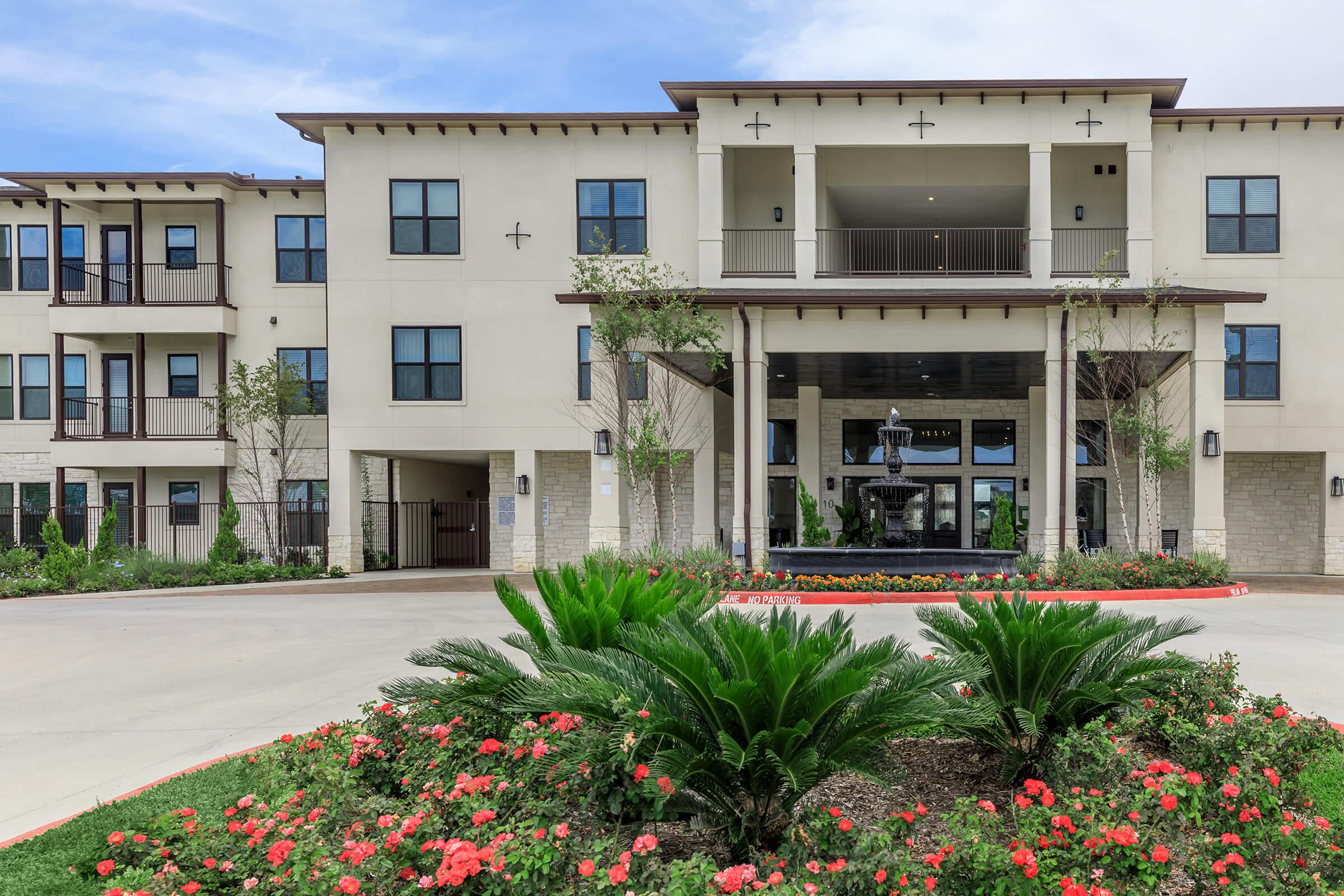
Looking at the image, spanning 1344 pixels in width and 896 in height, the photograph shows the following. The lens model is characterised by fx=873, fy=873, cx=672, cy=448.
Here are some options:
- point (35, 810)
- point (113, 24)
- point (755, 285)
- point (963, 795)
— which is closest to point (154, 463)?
point (113, 24)

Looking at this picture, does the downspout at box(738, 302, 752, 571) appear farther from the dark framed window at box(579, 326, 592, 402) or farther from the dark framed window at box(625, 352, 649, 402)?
the dark framed window at box(579, 326, 592, 402)

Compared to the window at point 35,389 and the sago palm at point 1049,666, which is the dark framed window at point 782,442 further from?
the window at point 35,389

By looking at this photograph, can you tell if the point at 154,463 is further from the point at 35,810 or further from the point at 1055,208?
the point at 1055,208

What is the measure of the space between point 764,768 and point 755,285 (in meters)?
16.9

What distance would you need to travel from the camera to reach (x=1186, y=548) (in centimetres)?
2005

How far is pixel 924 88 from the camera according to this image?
19312 mm

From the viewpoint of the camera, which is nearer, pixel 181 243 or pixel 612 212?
pixel 612 212

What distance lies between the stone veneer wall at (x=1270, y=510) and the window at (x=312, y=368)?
897 inches

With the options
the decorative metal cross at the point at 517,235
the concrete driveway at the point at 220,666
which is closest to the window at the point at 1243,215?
the concrete driveway at the point at 220,666

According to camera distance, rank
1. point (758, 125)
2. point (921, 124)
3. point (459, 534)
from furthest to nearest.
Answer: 1. point (459, 534)
2. point (758, 125)
3. point (921, 124)

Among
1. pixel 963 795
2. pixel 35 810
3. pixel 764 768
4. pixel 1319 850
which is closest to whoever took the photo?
pixel 1319 850

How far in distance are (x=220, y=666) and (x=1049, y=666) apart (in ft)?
28.2

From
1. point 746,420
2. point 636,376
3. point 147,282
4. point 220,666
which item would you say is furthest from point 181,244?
point 220,666

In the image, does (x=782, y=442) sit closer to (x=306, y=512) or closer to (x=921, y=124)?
(x=921, y=124)
